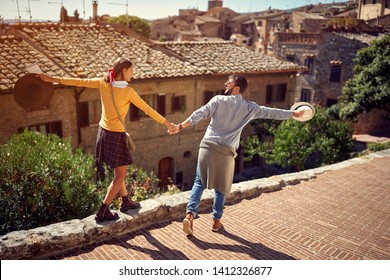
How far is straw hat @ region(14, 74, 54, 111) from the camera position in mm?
4363

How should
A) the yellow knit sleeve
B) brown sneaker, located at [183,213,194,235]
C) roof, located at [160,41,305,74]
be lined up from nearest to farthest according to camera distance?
the yellow knit sleeve
brown sneaker, located at [183,213,194,235]
roof, located at [160,41,305,74]

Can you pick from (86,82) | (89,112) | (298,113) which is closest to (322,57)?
(89,112)

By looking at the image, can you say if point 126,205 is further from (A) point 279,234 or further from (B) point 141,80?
(B) point 141,80

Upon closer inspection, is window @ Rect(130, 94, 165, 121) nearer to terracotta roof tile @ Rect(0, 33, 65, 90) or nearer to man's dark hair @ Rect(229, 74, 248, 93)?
terracotta roof tile @ Rect(0, 33, 65, 90)

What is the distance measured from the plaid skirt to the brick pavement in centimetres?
92

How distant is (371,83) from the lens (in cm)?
1750

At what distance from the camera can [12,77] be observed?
10.9m

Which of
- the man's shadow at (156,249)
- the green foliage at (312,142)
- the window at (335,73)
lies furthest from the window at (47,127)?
the window at (335,73)

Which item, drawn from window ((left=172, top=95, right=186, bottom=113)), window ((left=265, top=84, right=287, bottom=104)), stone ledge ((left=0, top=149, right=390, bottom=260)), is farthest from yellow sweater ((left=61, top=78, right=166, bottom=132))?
window ((left=265, top=84, right=287, bottom=104))

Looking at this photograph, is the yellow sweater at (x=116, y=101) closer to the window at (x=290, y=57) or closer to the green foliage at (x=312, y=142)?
the green foliage at (x=312, y=142)

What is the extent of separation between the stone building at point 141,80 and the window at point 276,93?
0.4 inches

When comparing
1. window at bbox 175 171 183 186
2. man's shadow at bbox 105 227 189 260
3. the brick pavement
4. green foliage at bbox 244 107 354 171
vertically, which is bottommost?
window at bbox 175 171 183 186

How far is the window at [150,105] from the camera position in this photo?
14352 millimetres

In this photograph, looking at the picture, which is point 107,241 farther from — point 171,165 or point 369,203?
point 171,165
